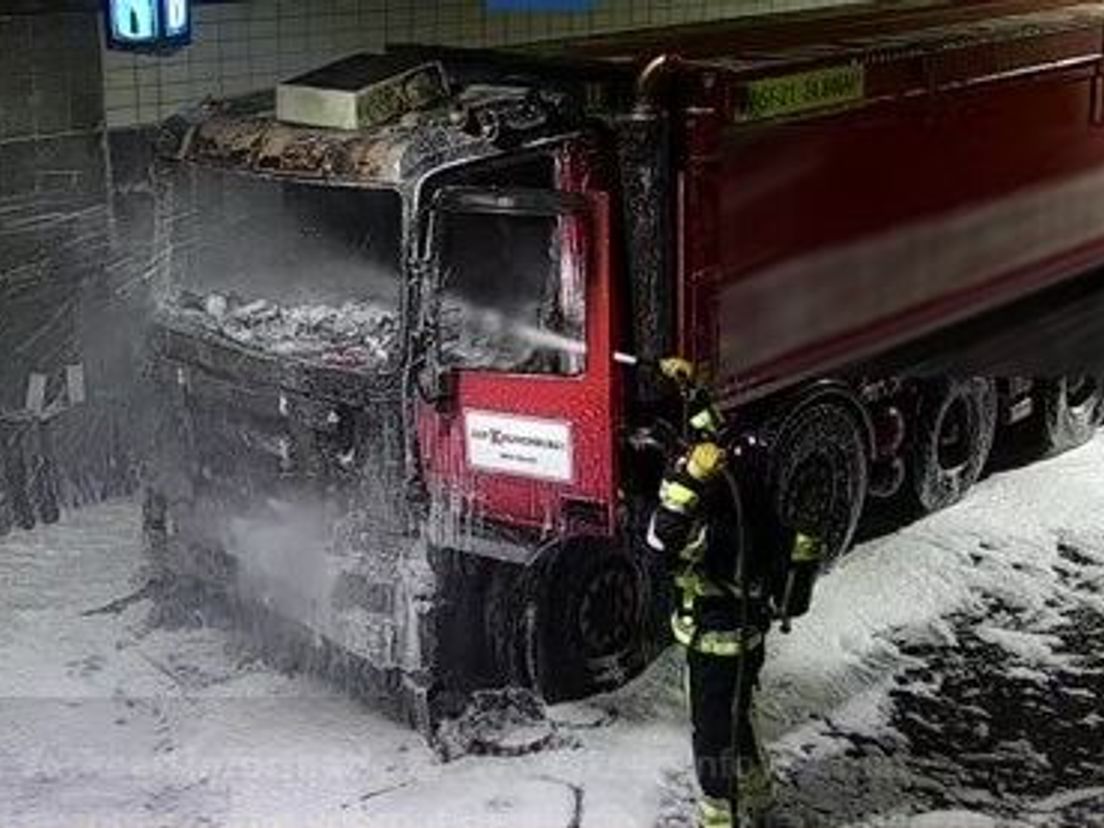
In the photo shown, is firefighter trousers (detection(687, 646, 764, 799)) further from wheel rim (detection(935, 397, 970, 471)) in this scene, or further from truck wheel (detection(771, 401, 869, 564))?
wheel rim (detection(935, 397, 970, 471))

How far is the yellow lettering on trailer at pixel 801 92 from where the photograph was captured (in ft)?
21.5

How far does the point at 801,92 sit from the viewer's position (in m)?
6.86

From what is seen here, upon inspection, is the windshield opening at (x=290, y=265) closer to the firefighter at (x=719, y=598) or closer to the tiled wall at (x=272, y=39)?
the firefighter at (x=719, y=598)

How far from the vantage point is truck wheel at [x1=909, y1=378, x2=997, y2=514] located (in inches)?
328

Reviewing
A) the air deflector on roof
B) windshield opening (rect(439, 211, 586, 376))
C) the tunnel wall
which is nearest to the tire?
windshield opening (rect(439, 211, 586, 376))

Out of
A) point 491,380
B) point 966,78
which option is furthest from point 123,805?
point 966,78

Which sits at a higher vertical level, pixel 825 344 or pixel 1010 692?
pixel 825 344

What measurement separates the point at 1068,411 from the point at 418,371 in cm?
507

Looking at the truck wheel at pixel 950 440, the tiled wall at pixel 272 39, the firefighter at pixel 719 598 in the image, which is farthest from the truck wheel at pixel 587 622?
the tiled wall at pixel 272 39

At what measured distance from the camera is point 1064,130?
8844mm

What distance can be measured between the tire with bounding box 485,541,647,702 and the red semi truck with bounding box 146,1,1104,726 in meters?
0.01

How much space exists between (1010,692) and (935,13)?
169 inches

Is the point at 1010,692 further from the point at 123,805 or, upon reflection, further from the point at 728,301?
the point at 123,805

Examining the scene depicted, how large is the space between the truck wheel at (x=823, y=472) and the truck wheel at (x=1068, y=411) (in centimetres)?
207
